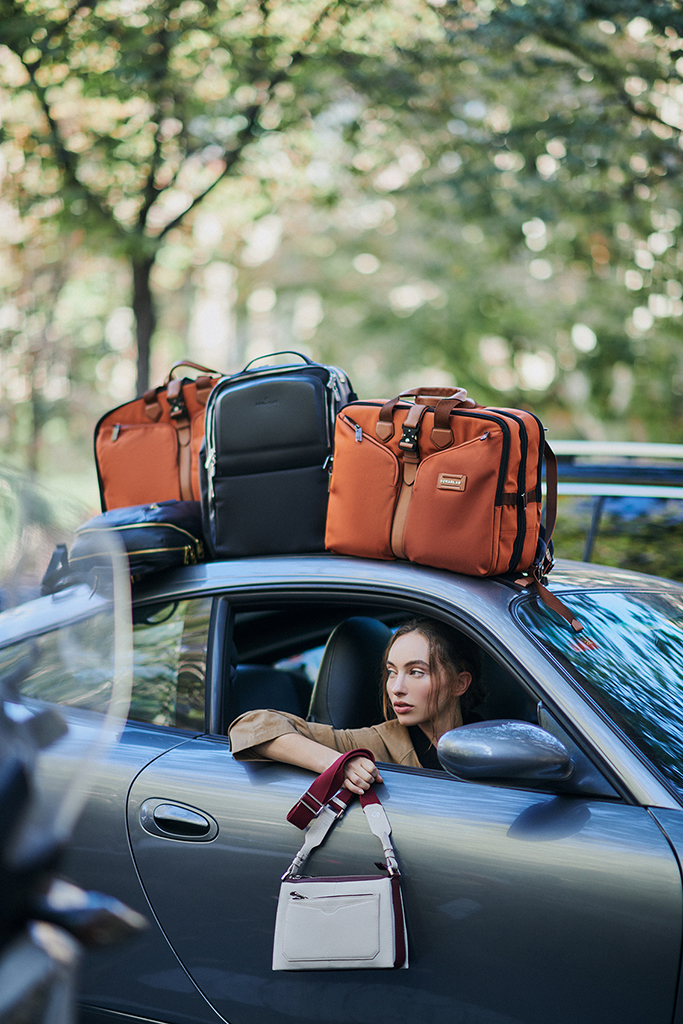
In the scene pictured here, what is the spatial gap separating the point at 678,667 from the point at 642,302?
12.3 metres

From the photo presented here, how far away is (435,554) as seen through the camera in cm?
230

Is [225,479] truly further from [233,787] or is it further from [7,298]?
[7,298]

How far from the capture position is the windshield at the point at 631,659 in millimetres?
1971

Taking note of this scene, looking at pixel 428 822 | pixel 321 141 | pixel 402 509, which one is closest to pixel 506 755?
pixel 428 822

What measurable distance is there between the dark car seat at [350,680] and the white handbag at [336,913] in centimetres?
64

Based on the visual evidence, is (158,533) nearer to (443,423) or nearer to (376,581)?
(376,581)

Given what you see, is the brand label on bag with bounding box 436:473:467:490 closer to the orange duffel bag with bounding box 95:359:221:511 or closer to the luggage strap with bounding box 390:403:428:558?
the luggage strap with bounding box 390:403:428:558

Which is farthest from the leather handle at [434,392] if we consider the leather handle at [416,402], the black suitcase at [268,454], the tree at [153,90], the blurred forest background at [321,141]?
the tree at [153,90]

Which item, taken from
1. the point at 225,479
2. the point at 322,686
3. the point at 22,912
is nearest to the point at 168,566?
the point at 225,479

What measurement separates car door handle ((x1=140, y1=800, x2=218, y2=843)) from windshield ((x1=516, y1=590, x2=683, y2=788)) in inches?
34.2

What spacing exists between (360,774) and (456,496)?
734mm

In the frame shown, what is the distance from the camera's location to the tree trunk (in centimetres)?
820

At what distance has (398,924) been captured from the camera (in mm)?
1847

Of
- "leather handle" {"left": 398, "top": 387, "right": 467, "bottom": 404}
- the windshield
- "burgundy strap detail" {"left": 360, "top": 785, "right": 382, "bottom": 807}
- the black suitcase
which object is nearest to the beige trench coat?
"burgundy strap detail" {"left": 360, "top": 785, "right": 382, "bottom": 807}
